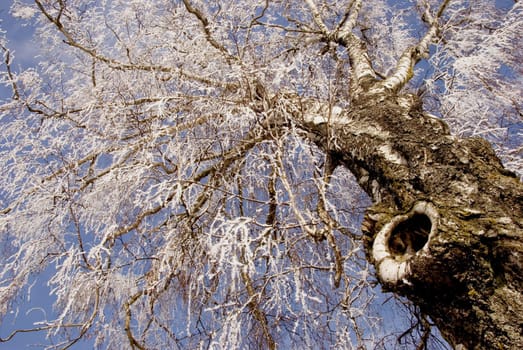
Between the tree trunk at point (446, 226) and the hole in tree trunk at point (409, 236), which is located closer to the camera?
the tree trunk at point (446, 226)

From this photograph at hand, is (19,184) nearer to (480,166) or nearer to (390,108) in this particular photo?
(390,108)

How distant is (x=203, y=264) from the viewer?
2.99 meters

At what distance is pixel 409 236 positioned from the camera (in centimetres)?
200

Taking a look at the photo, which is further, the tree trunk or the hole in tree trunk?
the hole in tree trunk

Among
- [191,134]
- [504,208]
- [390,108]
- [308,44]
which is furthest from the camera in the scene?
[308,44]

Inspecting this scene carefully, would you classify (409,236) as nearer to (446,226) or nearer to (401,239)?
(401,239)

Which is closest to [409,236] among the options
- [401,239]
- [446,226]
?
[401,239]

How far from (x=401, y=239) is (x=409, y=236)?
39 mm

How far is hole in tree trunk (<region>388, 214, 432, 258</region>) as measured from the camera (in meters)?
1.96

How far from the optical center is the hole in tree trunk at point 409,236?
6.42 feet

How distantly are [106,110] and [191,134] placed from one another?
85 centimetres

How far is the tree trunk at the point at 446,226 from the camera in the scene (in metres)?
1.65

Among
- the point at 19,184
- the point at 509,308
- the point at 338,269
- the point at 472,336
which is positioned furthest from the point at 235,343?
the point at 19,184

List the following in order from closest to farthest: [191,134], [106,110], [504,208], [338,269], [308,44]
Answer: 1. [504,208]
2. [338,269]
3. [191,134]
4. [106,110]
5. [308,44]
